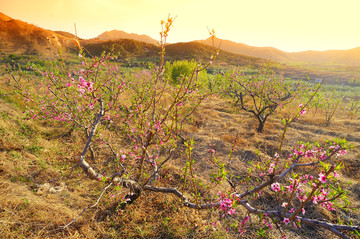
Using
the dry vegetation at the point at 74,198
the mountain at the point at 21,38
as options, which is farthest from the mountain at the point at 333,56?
the mountain at the point at 21,38

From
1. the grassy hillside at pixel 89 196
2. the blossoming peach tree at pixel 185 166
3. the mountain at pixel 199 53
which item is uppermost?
the mountain at pixel 199 53

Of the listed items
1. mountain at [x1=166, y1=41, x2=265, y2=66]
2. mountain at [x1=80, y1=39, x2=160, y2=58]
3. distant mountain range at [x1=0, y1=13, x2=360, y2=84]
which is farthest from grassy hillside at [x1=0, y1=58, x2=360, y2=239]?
mountain at [x1=80, y1=39, x2=160, y2=58]

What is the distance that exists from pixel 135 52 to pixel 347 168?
235ft

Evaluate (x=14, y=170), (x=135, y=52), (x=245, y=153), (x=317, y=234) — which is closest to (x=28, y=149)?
(x=14, y=170)

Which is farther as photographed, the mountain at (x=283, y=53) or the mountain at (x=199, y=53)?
the mountain at (x=283, y=53)

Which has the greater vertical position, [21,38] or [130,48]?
[21,38]

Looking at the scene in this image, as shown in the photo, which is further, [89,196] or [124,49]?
[124,49]

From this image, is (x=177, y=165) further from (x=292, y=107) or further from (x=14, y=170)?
(x=292, y=107)

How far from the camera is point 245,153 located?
692 cm

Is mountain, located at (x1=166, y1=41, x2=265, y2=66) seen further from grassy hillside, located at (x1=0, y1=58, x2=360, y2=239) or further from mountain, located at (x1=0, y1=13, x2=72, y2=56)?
grassy hillside, located at (x1=0, y1=58, x2=360, y2=239)

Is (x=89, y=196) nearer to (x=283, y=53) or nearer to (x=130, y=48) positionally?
(x=130, y=48)

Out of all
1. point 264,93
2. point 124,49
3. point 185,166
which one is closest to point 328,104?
point 264,93

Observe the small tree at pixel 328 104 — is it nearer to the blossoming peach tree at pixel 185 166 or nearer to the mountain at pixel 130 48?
the blossoming peach tree at pixel 185 166

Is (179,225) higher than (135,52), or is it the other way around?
(135,52)
